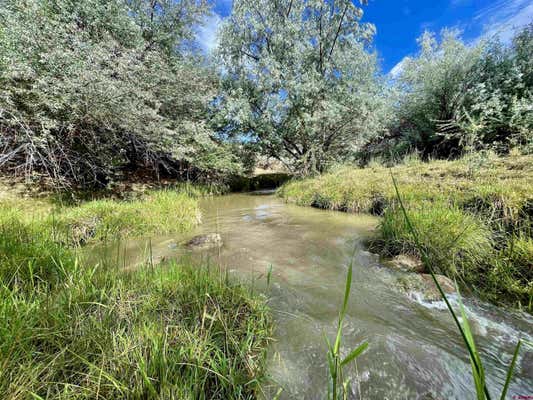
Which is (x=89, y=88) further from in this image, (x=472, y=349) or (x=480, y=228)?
(x=480, y=228)

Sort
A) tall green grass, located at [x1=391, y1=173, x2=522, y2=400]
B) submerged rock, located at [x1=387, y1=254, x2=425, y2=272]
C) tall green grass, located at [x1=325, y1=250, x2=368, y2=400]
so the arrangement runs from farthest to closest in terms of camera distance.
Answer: submerged rock, located at [x1=387, y1=254, x2=425, y2=272]
tall green grass, located at [x1=325, y1=250, x2=368, y2=400]
tall green grass, located at [x1=391, y1=173, x2=522, y2=400]

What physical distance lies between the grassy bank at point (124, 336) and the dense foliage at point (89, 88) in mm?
4315

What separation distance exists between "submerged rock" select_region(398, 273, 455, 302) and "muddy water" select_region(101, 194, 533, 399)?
0.11 meters

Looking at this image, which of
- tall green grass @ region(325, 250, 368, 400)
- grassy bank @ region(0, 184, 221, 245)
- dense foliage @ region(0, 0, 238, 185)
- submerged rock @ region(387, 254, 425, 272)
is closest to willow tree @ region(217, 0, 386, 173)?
dense foliage @ region(0, 0, 238, 185)

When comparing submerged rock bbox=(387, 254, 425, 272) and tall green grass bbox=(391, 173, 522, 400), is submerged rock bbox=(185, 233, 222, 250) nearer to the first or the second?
submerged rock bbox=(387, 254, 425, 272)

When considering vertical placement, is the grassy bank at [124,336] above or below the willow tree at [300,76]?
below

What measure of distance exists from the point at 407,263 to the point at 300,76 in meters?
10.4

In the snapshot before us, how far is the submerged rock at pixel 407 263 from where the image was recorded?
3.16 meters

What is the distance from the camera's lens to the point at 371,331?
2.11 m

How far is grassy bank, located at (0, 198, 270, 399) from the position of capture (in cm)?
127

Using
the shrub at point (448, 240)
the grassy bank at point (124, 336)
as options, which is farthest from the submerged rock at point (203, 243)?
the shrub at point (448, 240)

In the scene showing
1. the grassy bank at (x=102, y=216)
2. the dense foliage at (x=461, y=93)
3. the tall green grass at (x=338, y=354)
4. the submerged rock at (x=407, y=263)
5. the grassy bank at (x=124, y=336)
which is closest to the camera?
the tall green grass at (x=338, y=354)

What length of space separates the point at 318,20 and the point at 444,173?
977 cm

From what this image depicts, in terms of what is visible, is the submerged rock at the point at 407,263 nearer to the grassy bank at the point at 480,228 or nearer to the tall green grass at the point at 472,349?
the grassy bank at the point at 480,228
